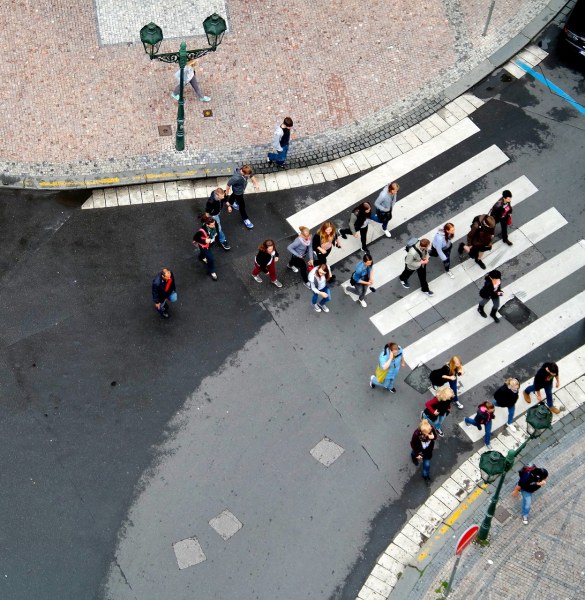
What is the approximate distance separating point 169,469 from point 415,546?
15.7 feet

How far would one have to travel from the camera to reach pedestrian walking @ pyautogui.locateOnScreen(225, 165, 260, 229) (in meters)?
21.4

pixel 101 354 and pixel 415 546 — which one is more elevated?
pixel 101 354

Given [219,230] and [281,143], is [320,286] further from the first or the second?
[281,143]

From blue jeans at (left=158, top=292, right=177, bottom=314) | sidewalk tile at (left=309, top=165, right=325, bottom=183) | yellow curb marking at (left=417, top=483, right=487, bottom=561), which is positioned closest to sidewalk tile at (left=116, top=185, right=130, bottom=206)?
blue jeans at (left=158, top=292, right=177, bottom=314)

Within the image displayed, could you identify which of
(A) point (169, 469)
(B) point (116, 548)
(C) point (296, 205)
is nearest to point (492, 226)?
(C) point (296, 205)

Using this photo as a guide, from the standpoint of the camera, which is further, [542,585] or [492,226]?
[492,226]

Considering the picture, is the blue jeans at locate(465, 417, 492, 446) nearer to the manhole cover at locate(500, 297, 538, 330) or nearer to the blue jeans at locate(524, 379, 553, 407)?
the blue jeans at locate(524, 379, 553, 407)

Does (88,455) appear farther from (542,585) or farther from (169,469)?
(542,585)

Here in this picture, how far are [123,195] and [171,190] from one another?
106 centimetres

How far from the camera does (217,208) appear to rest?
21266 mm

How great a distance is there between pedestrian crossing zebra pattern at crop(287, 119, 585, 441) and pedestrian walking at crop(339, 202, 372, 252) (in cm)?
34

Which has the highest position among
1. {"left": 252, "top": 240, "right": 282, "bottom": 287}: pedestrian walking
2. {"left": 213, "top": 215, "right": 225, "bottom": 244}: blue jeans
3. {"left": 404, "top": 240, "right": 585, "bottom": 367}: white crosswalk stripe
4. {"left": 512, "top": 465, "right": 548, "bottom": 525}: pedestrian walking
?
{"left": 213, "top": 215, "right": 225, "bottom": 244}: blue jeans

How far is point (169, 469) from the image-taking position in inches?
760

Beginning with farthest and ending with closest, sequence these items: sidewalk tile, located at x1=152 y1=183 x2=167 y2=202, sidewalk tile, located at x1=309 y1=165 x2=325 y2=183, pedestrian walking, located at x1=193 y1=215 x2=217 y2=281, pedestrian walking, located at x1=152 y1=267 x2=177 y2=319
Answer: sidewalk tile, located at x1=309 y1=165 x2=325 y2=183 → sidewalk tile, located at x1=152 y1=183 x2=167 y2=202 → pedestrian walking, located at x1=193 y1=215 x2=217 y2=281 → pedestrian walking, located at x1=152 y1=267 x2=177 y2=319
